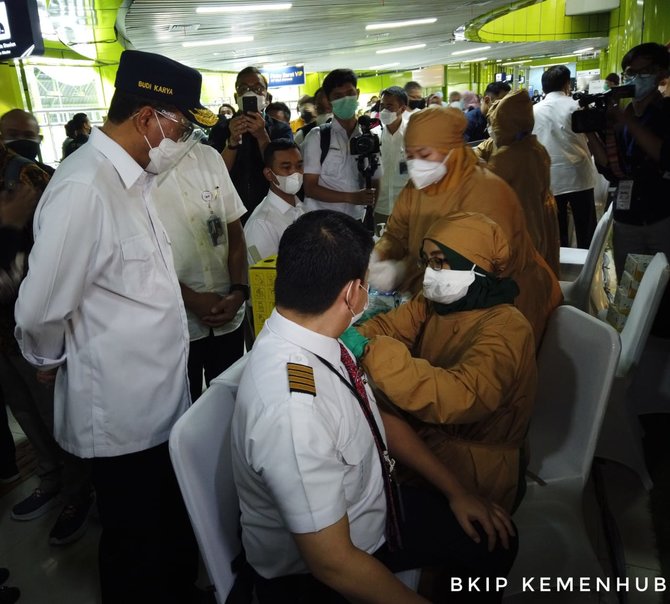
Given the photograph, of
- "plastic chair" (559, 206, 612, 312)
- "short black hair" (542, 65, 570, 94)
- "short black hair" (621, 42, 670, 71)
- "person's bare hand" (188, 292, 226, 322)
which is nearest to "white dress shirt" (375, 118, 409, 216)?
"short black hair" (542, 65, 570, 94)

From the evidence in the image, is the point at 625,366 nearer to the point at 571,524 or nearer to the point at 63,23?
the point at 571,524

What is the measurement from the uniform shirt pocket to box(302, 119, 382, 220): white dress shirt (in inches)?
80.1

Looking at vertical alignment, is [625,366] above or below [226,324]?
below

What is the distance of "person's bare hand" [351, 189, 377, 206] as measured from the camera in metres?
3.27

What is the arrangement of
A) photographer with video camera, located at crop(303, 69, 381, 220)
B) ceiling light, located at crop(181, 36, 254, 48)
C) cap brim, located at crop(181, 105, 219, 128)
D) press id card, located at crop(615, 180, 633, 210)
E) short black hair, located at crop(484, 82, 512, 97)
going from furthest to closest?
ceiling light, located at crop(181, 36, 254, 48)
short black hair, located at crop(484, 82, 512, 97)
photographer with video camera, located at crop(303, 69, 381, 220)
press id card, located at crop(615, 180, 633, 210)
cap brim, located at crop(181, 105, 219, 128)

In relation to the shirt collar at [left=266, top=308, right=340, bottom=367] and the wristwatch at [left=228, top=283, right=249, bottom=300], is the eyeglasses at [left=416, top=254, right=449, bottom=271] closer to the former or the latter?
the shirt collar at [left=266, top=308, right=340, bottom=367]

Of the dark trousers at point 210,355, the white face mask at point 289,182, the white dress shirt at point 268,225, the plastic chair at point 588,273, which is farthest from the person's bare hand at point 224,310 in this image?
the plastic chair at point 588,273

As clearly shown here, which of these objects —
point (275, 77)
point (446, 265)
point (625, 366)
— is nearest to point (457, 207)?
point (446, 265)

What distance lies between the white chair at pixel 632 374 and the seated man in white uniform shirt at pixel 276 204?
149cm

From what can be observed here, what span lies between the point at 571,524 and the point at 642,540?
637 millimetres

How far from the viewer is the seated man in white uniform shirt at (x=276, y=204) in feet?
8.11

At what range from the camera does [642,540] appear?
1.97m

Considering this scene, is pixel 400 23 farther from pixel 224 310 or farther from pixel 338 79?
pixel 224 310

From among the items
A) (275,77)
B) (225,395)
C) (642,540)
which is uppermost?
(275,77)
